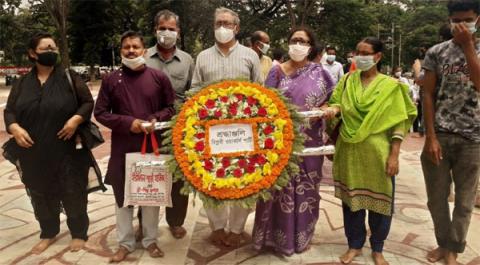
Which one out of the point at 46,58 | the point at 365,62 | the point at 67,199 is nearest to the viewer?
the point at 365,62

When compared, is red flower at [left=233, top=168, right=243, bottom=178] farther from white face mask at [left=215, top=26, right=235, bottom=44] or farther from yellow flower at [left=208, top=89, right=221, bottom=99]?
white face mask at [left=215, top=26, right=235, bottom=44]

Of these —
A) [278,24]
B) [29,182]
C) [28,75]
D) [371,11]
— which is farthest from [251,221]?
[371,11]

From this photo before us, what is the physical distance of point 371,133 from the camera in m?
3.35

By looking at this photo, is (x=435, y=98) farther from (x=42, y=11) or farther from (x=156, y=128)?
(x=42, y=11)

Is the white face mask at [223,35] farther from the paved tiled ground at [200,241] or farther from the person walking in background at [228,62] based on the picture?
the paved tiled ground at [200,241]

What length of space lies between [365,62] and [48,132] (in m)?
2.64

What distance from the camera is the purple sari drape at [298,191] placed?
3543mm

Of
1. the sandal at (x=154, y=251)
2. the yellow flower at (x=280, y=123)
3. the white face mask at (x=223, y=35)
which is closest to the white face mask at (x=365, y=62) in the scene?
the yellow flower at (x=280, y=123)

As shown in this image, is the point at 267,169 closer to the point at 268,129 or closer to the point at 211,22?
the point at 268,129

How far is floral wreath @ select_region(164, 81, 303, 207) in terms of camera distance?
3.21 metres

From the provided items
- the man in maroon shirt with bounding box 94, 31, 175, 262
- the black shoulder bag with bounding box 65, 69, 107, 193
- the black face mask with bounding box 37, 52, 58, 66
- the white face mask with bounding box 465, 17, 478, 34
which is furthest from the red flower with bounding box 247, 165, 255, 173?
the black face mask with bounding box 37, 52, 58, 66

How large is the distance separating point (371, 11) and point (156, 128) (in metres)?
25.9

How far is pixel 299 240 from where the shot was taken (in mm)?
3701

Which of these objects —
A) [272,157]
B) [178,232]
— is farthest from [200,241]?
[272,157]
